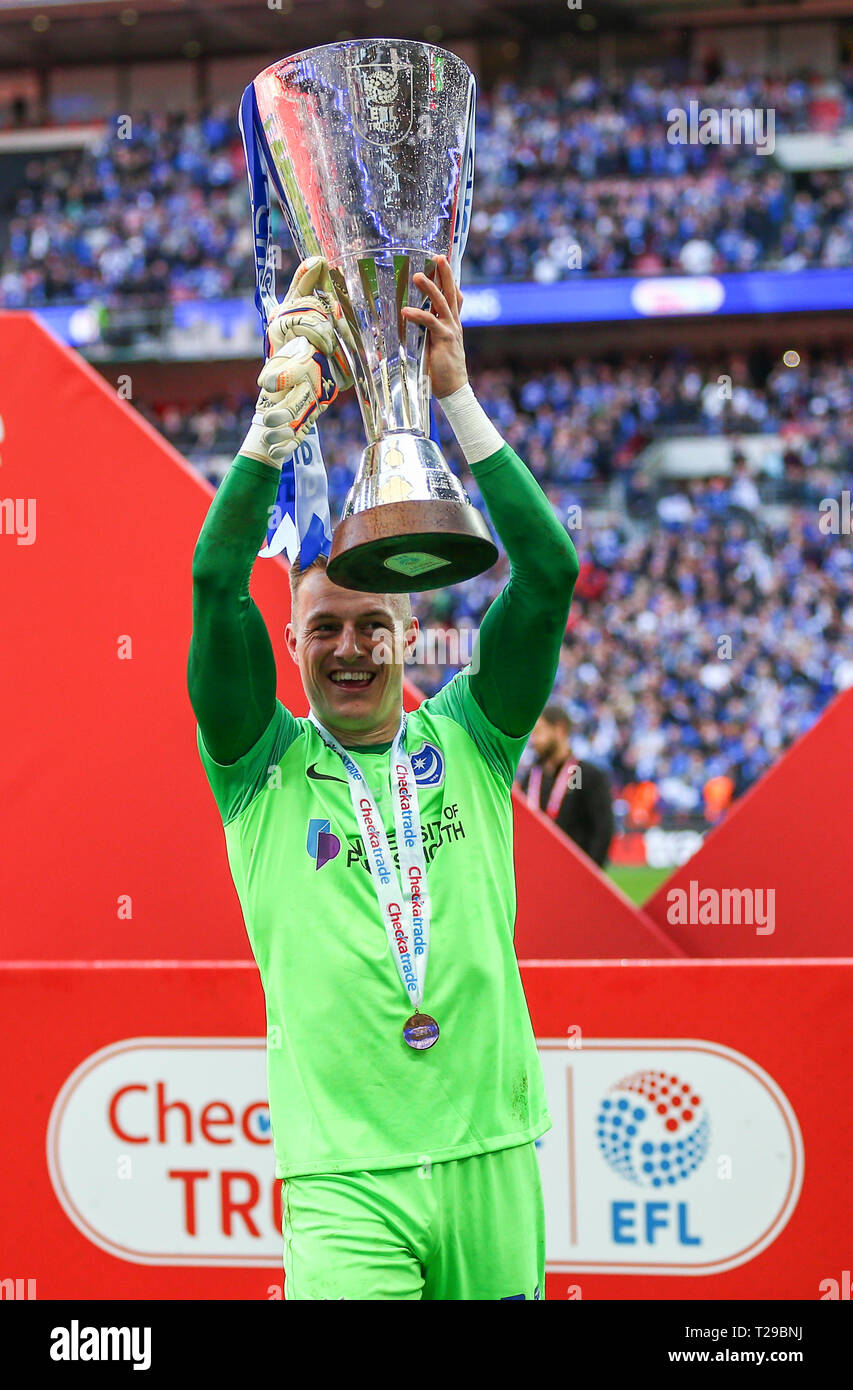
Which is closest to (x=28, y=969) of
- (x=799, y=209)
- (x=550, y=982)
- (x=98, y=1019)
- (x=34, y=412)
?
(x=98, y=1019)

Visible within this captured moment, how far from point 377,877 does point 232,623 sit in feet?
1.56

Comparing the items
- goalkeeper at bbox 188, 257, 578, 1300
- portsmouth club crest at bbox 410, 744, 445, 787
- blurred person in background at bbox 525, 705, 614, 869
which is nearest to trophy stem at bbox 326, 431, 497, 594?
goalkeeper at bbox 188, 257, 578, 1300

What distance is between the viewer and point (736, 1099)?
340cm

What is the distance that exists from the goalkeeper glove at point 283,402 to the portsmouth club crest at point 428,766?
0.57 metres

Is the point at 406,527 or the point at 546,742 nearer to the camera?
the point at 406,527

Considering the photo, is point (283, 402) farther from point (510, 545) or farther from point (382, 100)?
point (382, 100)

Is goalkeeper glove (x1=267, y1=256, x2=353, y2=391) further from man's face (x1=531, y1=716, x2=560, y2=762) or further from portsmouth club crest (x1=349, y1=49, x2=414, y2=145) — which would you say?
man's face (x1=531, y1=716, x2=560, y2=762)

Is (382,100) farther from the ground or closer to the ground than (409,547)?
farther from the ground

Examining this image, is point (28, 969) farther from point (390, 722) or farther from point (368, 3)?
point (368, 3)

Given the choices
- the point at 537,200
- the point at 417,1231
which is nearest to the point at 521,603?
the point at 417,1231

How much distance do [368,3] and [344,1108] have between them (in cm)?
2511

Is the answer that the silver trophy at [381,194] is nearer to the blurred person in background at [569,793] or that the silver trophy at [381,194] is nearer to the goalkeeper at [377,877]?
the goalkeeper at [377,877]

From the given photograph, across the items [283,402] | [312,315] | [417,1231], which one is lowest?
[417,1231]

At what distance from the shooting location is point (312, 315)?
225cm
